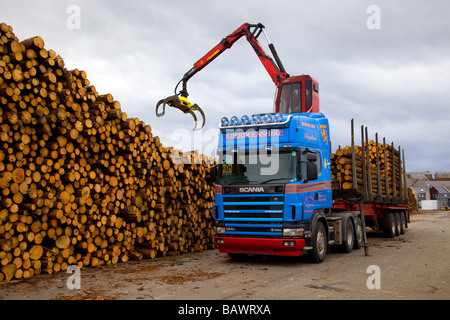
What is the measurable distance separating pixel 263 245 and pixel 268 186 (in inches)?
50.8

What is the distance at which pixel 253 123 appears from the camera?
32.7ft

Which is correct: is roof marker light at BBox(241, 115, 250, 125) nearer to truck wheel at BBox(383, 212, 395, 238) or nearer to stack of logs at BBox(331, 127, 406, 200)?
stack of logs at BBox(331, 127, 406, 200)

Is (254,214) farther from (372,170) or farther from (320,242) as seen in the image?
(372,170)

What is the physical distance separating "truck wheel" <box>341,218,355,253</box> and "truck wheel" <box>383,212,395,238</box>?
175 inches

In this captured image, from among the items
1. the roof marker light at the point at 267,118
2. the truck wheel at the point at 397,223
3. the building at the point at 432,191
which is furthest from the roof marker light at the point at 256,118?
the building at the point at 432,191

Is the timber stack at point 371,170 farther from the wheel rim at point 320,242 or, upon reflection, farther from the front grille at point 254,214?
the front grille at point 254,214

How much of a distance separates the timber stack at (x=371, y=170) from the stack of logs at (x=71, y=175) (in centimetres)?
525

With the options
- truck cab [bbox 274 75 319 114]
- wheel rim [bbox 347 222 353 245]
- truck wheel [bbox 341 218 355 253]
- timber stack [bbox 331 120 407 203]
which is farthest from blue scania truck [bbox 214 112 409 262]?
timber stack [bbox 331 120 407 203]

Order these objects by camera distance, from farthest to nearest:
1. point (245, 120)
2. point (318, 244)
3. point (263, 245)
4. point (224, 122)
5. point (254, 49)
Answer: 1. point (254, 49)
2. point (224, 122)
3. point (245, 120)
4. point (318, 244)
5. point (263, 245)

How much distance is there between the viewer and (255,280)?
7605 mm

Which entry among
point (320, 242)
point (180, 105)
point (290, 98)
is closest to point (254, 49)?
point (290, 98)

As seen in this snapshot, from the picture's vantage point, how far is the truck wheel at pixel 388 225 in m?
15.9

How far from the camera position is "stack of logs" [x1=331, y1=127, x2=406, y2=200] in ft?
44.1

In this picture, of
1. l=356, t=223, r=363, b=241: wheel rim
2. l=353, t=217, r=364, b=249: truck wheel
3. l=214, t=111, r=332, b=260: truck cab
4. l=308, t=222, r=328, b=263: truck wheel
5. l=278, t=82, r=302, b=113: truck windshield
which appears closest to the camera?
l=214, t=111, r=332, b=260: truck cab
